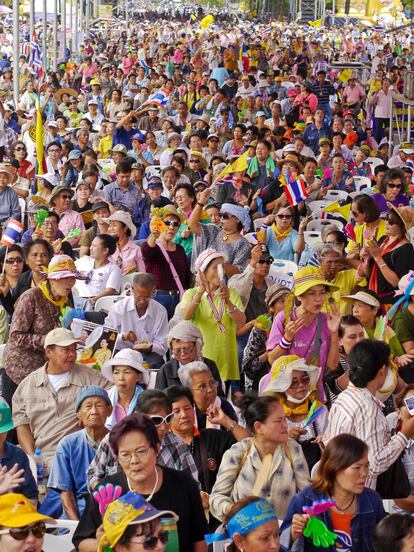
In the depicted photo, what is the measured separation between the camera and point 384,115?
993 inches

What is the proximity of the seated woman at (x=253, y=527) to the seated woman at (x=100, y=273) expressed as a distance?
5.56 m

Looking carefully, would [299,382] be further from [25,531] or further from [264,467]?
[25,531]

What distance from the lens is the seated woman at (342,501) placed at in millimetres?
5852

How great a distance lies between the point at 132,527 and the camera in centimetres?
513

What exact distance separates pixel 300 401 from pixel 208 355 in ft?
6.88

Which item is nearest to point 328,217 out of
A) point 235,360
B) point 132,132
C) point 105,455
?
point 235,360

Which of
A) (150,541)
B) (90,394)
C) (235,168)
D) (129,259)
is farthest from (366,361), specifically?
(235,168)

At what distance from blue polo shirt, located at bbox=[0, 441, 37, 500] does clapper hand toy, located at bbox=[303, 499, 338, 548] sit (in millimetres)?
1608

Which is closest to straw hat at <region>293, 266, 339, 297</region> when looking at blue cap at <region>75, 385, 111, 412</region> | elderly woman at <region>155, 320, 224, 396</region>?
elderly woman at <region>155, 320, 224, 396</region>

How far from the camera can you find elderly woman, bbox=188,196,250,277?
1159 cm

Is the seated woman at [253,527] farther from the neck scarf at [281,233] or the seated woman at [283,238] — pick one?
the neck scarf at [281,233]

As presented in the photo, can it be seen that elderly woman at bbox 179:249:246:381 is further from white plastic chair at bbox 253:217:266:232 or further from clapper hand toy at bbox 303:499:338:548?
white plastic chair at bbox 253:217:266:232

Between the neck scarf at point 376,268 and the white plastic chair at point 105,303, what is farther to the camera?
the white plastic chair at point 105,303

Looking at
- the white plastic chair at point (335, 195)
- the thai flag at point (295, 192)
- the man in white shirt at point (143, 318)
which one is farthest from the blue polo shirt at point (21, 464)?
the white plastic chair at point (335, 195)
